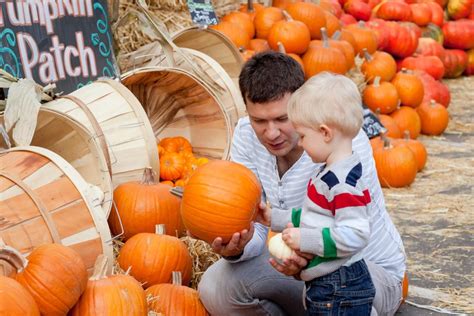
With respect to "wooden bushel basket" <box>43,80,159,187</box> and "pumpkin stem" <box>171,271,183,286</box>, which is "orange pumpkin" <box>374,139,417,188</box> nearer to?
"wooden bushel basket" <box>43,80,159,187</box>

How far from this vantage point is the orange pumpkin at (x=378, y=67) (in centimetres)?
740

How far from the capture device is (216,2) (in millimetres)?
6863

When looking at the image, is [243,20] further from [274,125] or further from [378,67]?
[274,125]

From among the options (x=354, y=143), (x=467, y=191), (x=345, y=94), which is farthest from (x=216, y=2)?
(x=345, y=94)

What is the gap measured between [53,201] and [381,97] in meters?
4.53

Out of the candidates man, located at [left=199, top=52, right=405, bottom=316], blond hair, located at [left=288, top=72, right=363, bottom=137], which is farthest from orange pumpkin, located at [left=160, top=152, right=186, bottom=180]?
blond hair, located at [left=288, top=72, right=363, bottom=137]

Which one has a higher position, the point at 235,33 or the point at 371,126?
the point at 235,33

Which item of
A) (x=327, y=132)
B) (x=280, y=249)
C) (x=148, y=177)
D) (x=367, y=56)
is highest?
(x=327, y=132)

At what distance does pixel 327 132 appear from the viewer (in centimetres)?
263

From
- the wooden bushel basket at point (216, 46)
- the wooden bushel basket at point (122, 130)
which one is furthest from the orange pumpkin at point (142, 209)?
the wooden bushel basket at point (216, 46)

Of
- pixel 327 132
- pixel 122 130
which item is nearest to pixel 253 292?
pixel 327 132

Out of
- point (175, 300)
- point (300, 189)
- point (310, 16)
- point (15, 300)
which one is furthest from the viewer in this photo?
point (310, 16)

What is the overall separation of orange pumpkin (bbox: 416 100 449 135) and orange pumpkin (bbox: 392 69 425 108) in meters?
0.32

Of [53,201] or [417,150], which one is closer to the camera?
[53,201]
